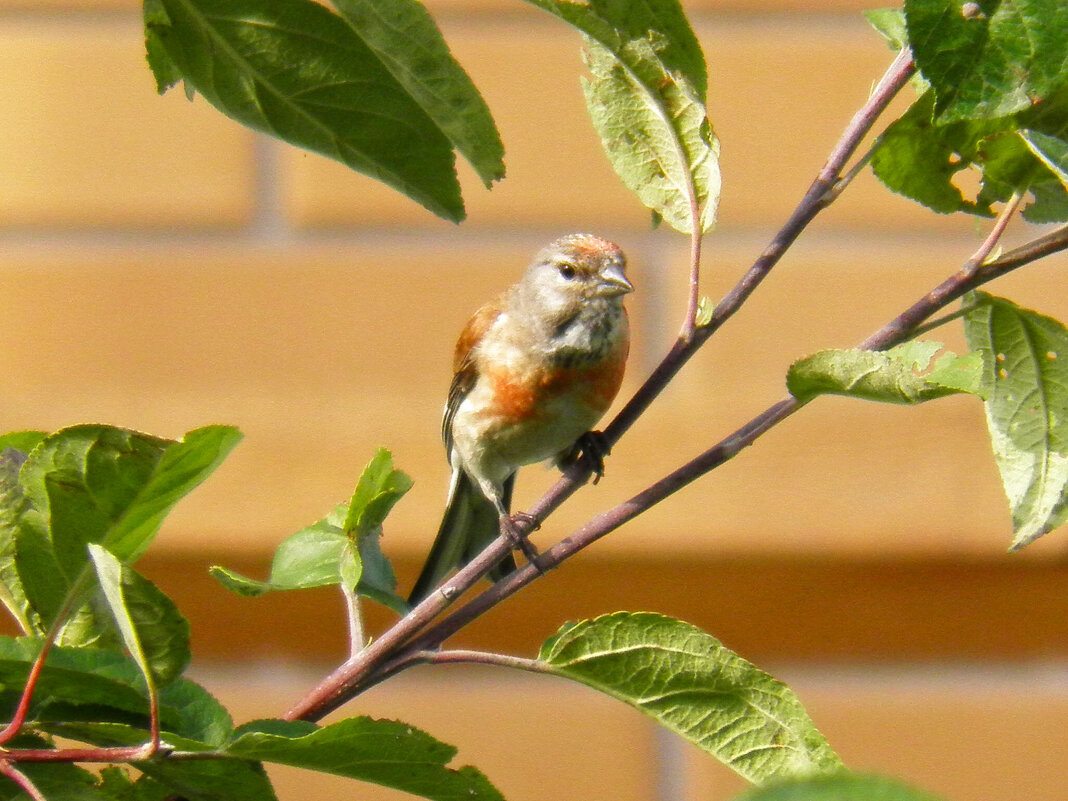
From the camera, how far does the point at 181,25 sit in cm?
89

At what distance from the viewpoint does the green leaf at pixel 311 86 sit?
0.88 m

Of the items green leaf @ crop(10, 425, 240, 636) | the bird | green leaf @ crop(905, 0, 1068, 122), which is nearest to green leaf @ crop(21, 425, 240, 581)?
green leaf @ crop(10, 425, 240, 636)

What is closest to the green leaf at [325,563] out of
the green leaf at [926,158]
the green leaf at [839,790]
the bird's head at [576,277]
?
the green leaf at [926,158]

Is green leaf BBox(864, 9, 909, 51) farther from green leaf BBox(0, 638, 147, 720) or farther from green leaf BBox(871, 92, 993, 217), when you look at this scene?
green leaf BBox(0, 638, 147, 720)

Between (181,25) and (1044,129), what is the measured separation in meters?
0.59

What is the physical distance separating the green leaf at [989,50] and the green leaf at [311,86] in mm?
331

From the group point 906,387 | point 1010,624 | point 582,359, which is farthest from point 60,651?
point 1010,624

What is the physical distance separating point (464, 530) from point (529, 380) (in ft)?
1.19

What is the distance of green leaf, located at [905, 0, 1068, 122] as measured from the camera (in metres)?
0.72

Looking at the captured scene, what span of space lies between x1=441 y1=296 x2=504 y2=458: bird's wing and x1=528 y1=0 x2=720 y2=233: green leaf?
1365 millimetres

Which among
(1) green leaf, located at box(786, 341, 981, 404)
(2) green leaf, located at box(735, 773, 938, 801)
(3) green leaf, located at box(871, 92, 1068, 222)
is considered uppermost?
(3) green leaf, located at box(871, 92, 1068, 222)

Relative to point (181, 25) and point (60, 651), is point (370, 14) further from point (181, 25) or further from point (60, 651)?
point (60, 651)

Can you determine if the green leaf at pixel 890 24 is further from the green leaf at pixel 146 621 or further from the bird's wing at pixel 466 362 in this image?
the bird's wing at pixel 466 362

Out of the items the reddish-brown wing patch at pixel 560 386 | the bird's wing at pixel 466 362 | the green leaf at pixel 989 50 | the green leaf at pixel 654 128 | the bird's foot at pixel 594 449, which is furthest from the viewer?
the bird's wing at pixel 466 362
